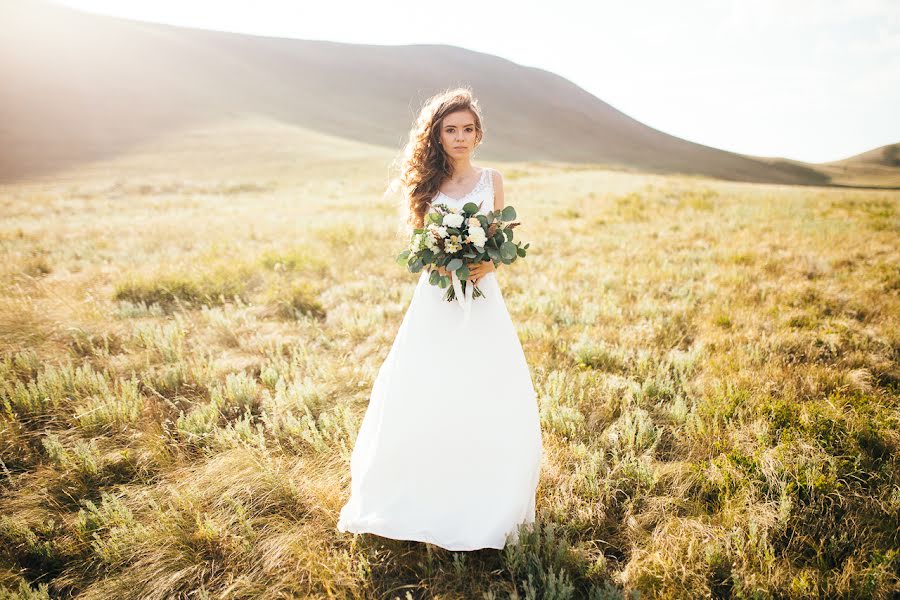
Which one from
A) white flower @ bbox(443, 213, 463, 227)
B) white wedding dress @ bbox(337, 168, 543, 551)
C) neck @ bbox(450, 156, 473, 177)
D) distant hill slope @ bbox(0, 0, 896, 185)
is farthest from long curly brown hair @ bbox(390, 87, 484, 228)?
distant hill slope @ bbox(0, 0, 896, 185)

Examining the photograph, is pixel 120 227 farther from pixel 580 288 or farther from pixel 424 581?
pixel 424 581

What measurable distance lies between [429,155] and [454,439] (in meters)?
2.45

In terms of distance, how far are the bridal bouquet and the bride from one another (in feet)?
0.50

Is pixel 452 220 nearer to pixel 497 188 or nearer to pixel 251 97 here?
pixel 497 188

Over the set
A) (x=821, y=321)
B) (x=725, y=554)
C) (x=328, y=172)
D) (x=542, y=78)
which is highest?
(x=542, y=78)

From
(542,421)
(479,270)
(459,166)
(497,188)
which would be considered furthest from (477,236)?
(542,421)

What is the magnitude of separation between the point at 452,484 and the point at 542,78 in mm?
143812

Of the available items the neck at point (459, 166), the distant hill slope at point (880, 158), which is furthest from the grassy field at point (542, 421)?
the distant hill slope at point (880, 158)

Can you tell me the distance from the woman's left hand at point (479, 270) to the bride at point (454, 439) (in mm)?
11

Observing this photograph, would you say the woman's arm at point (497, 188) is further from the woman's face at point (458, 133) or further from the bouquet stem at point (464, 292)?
the bouquet stem at point (464, 292)

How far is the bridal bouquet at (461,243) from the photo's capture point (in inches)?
106

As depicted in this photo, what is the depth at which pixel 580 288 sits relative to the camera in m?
7.55

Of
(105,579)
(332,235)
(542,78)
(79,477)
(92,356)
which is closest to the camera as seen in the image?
(105,579)

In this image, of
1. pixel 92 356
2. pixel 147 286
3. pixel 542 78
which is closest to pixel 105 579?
pixel 92 356
